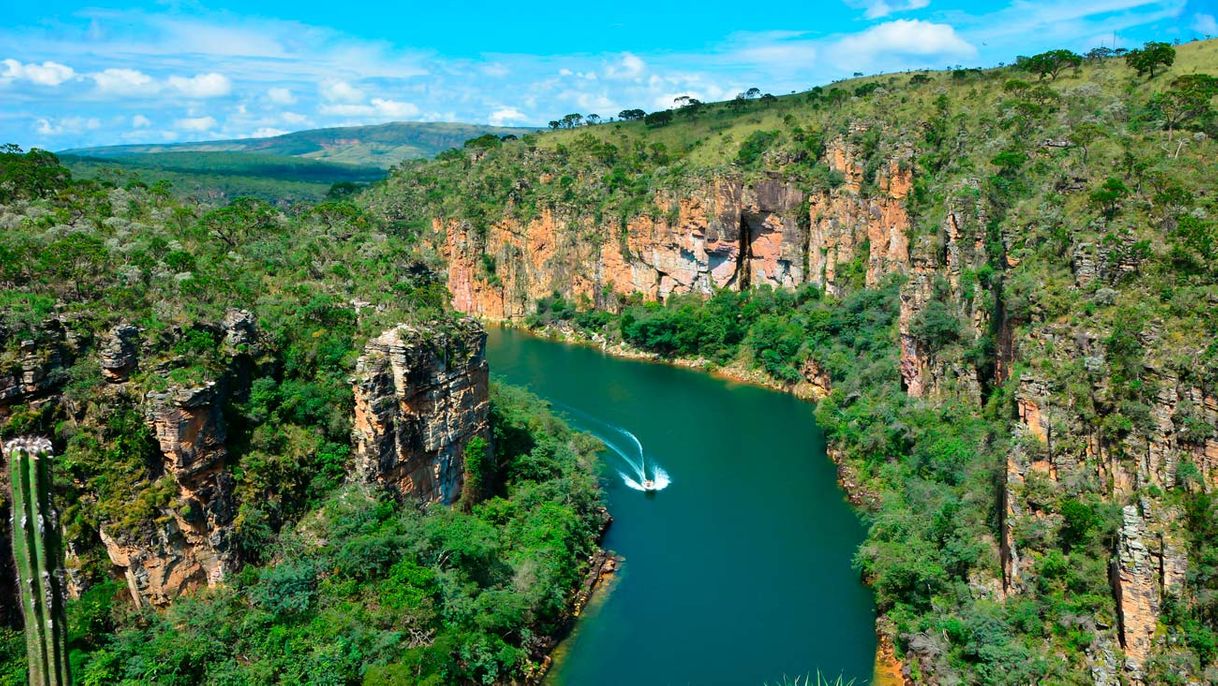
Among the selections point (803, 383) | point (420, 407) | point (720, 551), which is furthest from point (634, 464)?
point (803, 383)

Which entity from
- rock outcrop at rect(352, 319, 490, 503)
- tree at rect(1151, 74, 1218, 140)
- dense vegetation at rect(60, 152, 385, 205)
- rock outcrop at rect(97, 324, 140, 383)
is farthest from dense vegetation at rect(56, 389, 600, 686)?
dense vegetation at rect(60, 152, 385, 205)

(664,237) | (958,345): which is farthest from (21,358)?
(664,237)

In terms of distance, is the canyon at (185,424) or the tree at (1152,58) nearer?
the canyon at (185,424)

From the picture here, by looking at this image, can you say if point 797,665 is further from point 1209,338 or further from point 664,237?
point 664,237

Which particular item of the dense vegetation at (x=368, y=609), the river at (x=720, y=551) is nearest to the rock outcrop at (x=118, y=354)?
the dense vegetation at (x=368, y=609)

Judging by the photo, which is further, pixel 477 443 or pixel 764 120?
pixel 764 120

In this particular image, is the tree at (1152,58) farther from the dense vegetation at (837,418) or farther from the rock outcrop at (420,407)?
the rock outcrop at (420,407)
